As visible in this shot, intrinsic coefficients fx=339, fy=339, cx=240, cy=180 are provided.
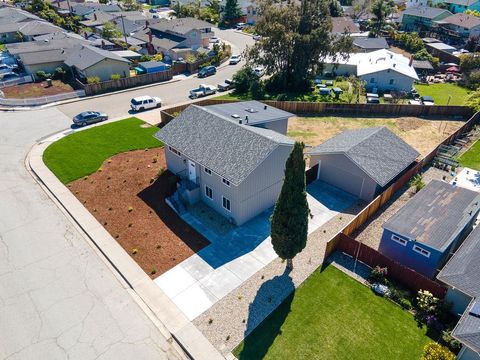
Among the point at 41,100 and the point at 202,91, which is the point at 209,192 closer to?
the point at 202,91

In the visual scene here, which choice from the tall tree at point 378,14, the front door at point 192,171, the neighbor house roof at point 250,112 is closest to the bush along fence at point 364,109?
the neighbor house roof at point 250,112

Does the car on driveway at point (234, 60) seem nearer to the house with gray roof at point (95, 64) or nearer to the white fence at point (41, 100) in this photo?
the house with gray roof at point (95, 64)

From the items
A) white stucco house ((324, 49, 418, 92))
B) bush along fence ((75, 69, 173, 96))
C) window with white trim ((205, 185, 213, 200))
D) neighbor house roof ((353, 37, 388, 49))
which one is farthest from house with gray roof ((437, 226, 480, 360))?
neighbor house roof ((353, 37, 388, 49))

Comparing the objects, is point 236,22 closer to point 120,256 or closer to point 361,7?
point 361,7

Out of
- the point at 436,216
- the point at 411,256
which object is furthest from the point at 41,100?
the point at 436,216

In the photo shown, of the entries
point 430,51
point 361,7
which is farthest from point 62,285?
point 361,7
